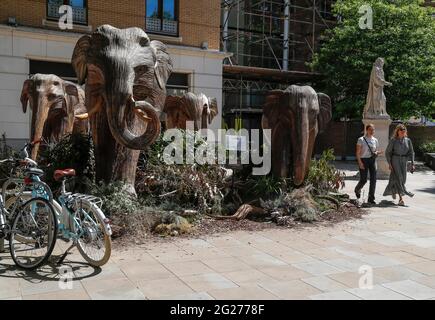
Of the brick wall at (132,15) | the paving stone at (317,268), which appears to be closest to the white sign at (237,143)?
the paving stone at (317,268)

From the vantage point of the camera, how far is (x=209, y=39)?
21188 mm

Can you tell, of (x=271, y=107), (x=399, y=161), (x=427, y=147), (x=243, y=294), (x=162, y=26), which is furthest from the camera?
(x=427, y=147)

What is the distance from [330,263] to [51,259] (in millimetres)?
3196

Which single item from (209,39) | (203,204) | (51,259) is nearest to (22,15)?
(209,39)

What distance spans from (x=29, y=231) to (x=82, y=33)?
1418 cm

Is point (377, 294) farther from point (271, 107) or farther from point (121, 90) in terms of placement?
point (271, 107)

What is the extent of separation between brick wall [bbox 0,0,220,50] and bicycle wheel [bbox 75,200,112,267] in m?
13.8

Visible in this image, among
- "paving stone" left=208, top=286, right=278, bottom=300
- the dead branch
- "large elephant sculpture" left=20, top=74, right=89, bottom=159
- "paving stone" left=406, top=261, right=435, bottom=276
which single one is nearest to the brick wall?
"large elephant sculpture" left=20, top=74, right=89, bottom=159

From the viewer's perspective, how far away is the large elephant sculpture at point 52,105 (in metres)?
9.17

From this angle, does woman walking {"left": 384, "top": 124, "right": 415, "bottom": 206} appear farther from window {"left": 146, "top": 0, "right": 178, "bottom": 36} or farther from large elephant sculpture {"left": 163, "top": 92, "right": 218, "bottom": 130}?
window {"left": 146, "top": 0, "right": 178, "bottom": 36}

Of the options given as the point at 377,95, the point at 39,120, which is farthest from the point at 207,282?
the point at 377,95

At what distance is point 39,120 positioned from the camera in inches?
356
